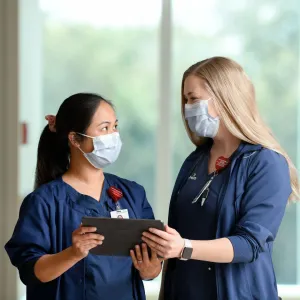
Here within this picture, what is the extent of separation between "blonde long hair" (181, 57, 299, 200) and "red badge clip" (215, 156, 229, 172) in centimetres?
11

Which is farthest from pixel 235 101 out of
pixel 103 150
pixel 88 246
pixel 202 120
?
pixel 88 246

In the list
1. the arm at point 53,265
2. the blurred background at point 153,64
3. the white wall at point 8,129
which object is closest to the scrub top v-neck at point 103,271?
the arm at point 53,265

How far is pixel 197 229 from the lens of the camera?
2201 millimetres

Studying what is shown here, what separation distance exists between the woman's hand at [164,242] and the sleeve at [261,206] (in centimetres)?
18

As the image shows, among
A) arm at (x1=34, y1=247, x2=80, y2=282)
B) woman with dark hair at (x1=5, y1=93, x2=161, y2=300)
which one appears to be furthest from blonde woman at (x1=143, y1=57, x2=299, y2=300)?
arm at (x1=34, y1=247, x2=80, y2=282)

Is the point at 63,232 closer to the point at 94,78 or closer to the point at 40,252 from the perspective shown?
the point at 40,252

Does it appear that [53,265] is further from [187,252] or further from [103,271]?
[187,252]

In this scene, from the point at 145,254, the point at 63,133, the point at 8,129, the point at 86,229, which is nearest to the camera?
the point at 86,229

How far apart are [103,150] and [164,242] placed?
427mm

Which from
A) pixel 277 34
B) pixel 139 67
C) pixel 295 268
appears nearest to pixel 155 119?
pixel 139 67

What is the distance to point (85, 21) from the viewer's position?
3.77 metres

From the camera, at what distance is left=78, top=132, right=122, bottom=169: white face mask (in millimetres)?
2191

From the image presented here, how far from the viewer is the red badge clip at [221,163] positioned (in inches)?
87.3

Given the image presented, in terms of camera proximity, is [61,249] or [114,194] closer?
[61,249]
